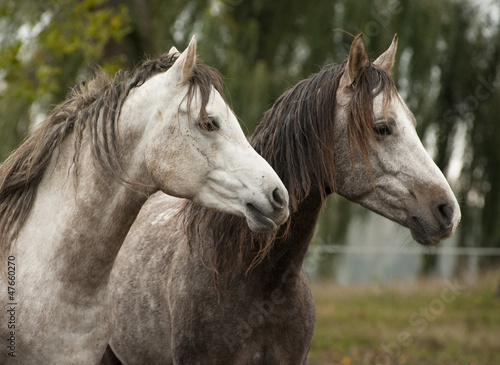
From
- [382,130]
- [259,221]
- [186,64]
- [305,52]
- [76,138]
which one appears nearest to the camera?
[259,221]

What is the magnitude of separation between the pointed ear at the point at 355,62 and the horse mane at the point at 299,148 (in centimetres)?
3

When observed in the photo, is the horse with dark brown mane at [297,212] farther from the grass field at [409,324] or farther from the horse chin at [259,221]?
the grass field at [409,324]

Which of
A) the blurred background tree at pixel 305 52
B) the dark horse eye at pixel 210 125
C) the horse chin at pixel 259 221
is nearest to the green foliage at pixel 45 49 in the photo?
the blurred background tree at pixel 305 52

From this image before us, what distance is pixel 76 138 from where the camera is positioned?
108 inches

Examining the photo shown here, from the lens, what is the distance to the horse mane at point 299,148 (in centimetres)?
311

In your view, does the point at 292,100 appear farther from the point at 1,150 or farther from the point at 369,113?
the point at 1,150

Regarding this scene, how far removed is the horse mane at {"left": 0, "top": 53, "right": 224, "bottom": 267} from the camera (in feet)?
8.66

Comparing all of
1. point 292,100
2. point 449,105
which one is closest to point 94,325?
point 292,100

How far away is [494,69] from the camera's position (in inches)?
388

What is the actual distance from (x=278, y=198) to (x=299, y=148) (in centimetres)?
76

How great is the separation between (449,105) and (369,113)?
7248 mm

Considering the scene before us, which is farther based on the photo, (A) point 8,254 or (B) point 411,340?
(B) point 411,340

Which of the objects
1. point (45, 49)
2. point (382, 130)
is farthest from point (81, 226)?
point (45, 49)

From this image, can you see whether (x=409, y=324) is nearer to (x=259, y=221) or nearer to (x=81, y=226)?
(x=259, y=221)
